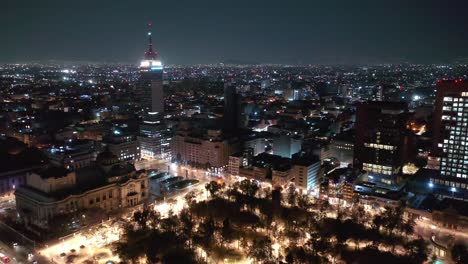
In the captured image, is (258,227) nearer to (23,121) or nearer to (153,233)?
(153,233)

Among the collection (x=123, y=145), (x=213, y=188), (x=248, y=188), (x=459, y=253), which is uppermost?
(x=123, y=145)

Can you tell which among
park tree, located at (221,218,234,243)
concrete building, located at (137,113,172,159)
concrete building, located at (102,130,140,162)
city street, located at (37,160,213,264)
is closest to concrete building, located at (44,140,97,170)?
concrete building, located at (102,130,140,162)

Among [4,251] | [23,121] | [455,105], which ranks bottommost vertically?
[4,251]

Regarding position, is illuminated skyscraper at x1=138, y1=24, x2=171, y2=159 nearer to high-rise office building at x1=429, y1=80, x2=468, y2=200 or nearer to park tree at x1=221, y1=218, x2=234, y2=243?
park tree at x1=221, y1=218, x2=234, y2=243

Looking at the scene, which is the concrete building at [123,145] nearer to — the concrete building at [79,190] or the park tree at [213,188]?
the concrete building at [79,190]

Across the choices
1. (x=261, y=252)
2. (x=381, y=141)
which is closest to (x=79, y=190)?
(x=261, y=252)

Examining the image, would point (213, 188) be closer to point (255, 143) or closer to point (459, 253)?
point (255, 143)

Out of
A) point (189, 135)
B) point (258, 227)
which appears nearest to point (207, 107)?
point (189, 135)
